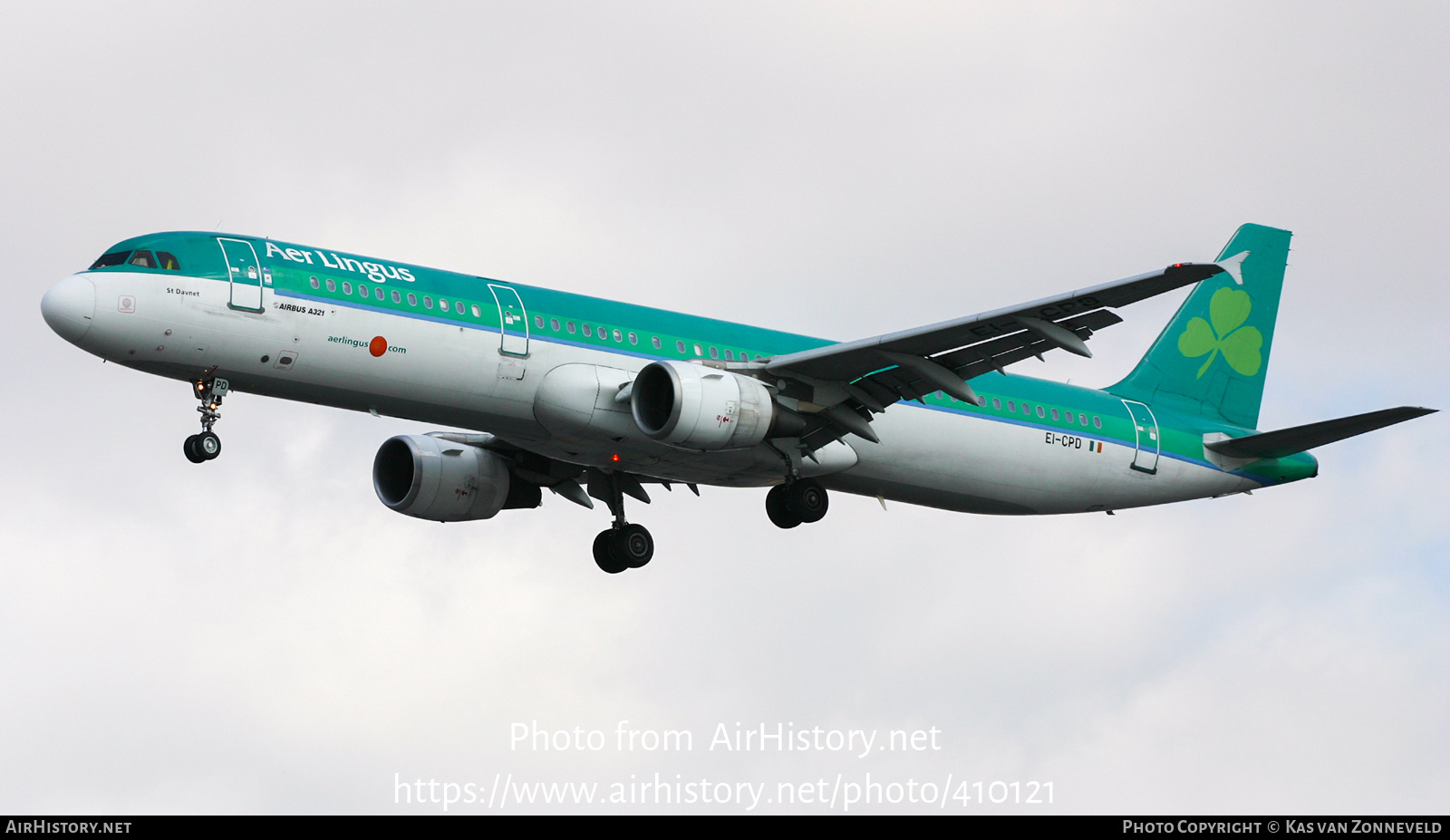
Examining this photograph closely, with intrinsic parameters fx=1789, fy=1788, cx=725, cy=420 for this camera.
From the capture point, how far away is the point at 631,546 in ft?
131

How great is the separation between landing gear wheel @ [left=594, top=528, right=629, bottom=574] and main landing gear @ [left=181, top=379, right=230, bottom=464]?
1069 cm

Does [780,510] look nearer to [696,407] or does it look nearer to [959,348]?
[696,407]

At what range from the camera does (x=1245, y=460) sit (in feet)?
139

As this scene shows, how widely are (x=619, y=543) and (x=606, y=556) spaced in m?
0.42

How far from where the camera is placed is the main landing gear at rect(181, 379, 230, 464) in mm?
31391

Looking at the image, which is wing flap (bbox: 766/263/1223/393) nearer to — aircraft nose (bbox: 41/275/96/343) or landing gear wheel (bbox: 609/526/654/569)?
landing gear wheel (bbox: 609/526/654/569)

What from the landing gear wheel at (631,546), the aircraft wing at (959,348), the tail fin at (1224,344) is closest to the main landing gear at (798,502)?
the aircraft wing at (959,348)

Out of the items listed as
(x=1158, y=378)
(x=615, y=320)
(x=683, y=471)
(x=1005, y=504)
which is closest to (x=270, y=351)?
(x=615, y=320)

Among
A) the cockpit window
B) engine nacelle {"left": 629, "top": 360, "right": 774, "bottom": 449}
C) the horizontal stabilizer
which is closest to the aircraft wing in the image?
engine nacelle {"left": 629, "top": 360, "right": 774, "bottom": 449}

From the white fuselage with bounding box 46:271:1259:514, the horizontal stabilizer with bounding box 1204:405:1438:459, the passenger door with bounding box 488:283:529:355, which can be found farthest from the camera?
the horizontal stabilizer with bounding box 1204:405:1438:459

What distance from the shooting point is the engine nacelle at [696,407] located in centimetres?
3297

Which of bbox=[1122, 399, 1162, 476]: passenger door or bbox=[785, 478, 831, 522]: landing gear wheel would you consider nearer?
bbox=[785, 478, 831, 522]: landing gear wheel

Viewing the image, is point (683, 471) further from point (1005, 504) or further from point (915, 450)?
point (1005, 504)

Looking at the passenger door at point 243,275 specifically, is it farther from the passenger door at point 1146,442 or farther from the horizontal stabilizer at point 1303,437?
the horizontal stabilizer at point 1303,437
